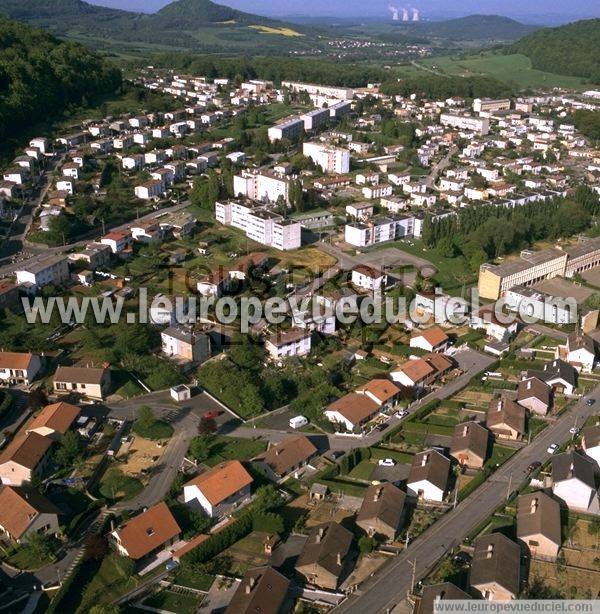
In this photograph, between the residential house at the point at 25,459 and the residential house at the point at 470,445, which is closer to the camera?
the residential house at the point at 25,459

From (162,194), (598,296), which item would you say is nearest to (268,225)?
(162,194)

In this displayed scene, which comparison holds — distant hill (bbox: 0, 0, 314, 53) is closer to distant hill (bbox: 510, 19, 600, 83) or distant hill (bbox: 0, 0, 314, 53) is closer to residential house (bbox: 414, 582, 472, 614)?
distant hill (bbox: 510, 19, 600, 83)

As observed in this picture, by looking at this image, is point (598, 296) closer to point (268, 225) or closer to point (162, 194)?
point (268, 225)

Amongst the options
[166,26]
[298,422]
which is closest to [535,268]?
[298,422]

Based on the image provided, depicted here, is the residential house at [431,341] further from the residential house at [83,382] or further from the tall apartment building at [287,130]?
the tall apartment building at [287,130]

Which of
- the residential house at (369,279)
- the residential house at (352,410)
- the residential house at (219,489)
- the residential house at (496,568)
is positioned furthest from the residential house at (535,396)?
the residential house at (369,279)

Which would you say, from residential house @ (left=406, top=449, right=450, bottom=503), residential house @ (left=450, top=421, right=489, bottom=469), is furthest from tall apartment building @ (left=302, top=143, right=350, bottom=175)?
residential house @ (left=406, top=449, right=450, bottom=503)

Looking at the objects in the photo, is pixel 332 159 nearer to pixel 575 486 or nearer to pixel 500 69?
pixel 575 486
